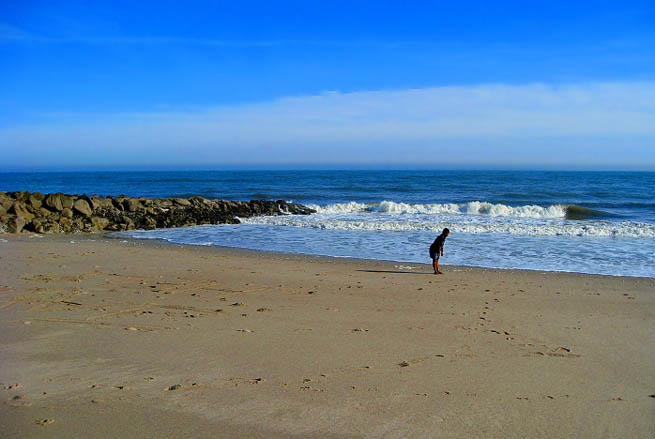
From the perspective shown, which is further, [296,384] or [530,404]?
[296,384]

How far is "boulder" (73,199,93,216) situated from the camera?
19594 mm

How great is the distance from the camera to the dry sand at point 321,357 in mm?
3773

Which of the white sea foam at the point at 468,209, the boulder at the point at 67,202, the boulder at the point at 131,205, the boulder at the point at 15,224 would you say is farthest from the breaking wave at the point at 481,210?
the boulder at the point at 15,224

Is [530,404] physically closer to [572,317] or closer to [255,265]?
[572,317]

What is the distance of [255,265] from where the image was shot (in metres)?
11.2

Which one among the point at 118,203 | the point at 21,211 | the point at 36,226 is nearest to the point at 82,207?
the point at 118,203

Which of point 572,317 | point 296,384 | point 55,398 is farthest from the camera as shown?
point 572,317

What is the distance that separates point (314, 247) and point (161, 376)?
32.7 ft

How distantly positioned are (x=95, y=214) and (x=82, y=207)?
1.74 ft

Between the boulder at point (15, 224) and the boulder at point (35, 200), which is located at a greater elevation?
the boulder at point (35, 200)

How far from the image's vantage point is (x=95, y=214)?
2002cm

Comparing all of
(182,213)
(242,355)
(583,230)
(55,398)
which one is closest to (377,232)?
(583,230)

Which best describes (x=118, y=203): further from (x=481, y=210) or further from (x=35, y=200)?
(x=481, y=210)

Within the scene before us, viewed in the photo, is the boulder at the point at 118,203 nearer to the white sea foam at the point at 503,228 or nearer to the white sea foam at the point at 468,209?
the white sea foam at the point at 503,228
